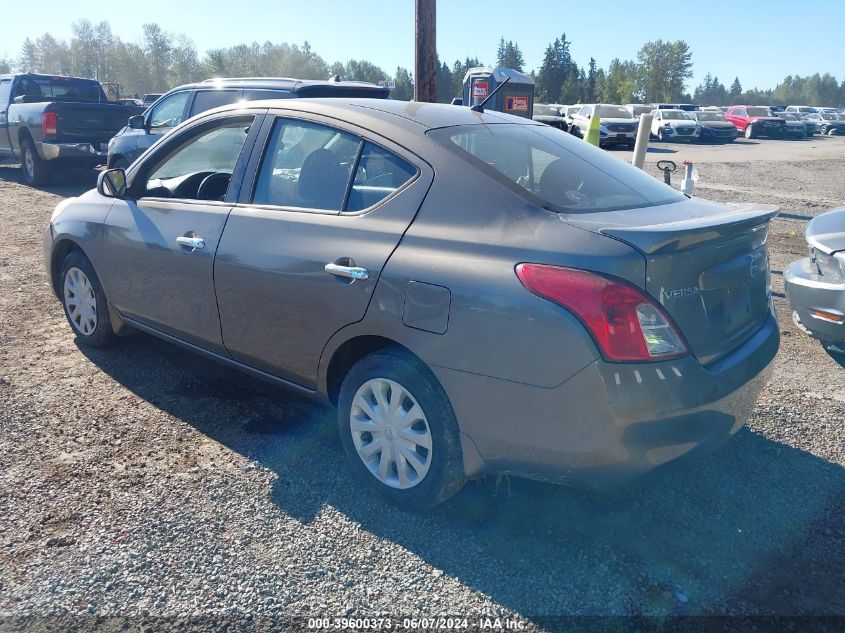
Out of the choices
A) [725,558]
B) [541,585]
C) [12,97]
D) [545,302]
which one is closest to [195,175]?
[545,302]

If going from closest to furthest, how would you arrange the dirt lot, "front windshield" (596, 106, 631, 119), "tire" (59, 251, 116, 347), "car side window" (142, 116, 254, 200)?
1. the dirt lot
2. "car side window" (142, 116, 254, 200)
3. "tire" (59, 251, 116, 347)
4. "front windshield" (596, 106, 631, 119)

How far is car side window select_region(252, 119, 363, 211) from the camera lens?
10.8 ft

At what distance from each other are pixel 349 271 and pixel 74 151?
1099cm

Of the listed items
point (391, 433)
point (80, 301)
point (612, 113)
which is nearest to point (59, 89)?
point (80, 301)

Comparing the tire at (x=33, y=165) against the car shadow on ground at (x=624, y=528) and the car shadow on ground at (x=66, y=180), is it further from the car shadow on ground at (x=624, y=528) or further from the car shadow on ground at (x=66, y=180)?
the car shadow on ground at (x=624, y=528)

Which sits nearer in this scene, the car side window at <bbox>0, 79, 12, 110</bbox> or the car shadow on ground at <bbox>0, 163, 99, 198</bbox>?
the car shadow on ground at <bbox>0, 163, 99, 198</bbox>

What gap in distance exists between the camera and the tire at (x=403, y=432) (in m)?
2.80

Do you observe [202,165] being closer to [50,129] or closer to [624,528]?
[624,528]

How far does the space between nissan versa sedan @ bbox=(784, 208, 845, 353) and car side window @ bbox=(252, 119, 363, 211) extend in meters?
2.98

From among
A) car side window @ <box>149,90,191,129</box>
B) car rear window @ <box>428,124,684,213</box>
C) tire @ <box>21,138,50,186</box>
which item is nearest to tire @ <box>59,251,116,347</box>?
car rear window @ <box>428,124,684,213</box>

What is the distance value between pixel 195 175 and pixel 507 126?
200cm

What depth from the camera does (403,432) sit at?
2951mm

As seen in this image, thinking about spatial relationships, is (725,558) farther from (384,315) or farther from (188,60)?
(188,60)

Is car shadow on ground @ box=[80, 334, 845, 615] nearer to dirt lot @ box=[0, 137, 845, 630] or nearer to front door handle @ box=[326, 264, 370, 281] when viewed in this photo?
dirt lot @ box=[0, 137, 845, 630]
